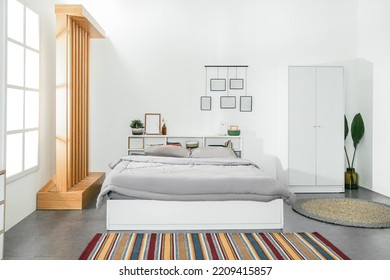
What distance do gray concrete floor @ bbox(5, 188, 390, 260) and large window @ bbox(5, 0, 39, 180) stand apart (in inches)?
22.9

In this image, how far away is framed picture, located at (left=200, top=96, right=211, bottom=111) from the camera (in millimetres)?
6629

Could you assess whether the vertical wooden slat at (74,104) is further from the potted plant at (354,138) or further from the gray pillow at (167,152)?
the potted plant at (354,138)

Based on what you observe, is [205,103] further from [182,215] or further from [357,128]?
[182,215]

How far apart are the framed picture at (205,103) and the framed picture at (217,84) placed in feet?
0.55

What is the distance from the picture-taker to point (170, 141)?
21.6 feet

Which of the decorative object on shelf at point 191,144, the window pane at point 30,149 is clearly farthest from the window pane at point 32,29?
the decorative object on shelf at point 191,144

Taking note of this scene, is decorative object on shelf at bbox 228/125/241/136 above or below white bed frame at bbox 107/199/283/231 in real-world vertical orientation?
above

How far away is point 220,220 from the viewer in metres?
3.98

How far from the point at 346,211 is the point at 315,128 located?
162 cm

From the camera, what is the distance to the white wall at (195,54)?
6.55 m

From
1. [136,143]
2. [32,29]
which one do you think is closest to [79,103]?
[32,29]

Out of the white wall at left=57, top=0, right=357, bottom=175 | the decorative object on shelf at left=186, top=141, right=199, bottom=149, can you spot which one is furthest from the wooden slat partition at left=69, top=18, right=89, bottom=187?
the decorative object on shelf at left=186, top=141, right=199, bottom=149

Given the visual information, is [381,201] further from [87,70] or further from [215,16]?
[87,70]

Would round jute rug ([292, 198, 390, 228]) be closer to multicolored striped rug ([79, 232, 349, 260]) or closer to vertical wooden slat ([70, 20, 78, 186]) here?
multicolored striped rug ([79, 232, 349, 260])
